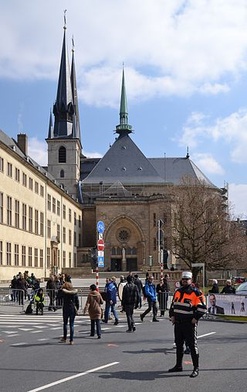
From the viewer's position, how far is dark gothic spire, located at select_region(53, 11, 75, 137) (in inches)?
4257

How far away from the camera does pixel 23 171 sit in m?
60.7

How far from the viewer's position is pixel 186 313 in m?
10.9

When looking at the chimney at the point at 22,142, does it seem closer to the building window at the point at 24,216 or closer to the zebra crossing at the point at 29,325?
the building window at the point at 24,216

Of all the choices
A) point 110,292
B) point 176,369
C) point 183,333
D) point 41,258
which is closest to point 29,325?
point 110,292

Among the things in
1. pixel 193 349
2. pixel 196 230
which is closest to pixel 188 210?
pixel 196 230

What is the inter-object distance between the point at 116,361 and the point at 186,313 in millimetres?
2466

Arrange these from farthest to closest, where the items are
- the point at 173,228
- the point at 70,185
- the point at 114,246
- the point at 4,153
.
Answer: the point at 70,185 < the point at 114,246 < the point at 173,228 < the point at 4,153

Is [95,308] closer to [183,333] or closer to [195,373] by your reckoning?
[183,333]

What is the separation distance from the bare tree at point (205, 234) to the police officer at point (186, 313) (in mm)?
43686

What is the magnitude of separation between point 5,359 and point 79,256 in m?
82.6

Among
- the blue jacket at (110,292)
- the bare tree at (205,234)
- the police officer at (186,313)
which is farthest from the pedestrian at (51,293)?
the bare tree at (205,234)

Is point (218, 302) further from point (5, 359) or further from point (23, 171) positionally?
point (23, 171)

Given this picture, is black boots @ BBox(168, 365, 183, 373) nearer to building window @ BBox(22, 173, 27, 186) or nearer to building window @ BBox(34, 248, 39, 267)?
building window @ BBox(22, 173, 27, 186)

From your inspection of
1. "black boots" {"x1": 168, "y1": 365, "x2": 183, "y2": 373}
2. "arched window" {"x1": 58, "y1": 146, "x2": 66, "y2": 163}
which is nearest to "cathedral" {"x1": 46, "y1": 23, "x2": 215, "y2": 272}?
"arched window" {"x1": 58, "y1": 146, "x2": 66, "y2": 163}
